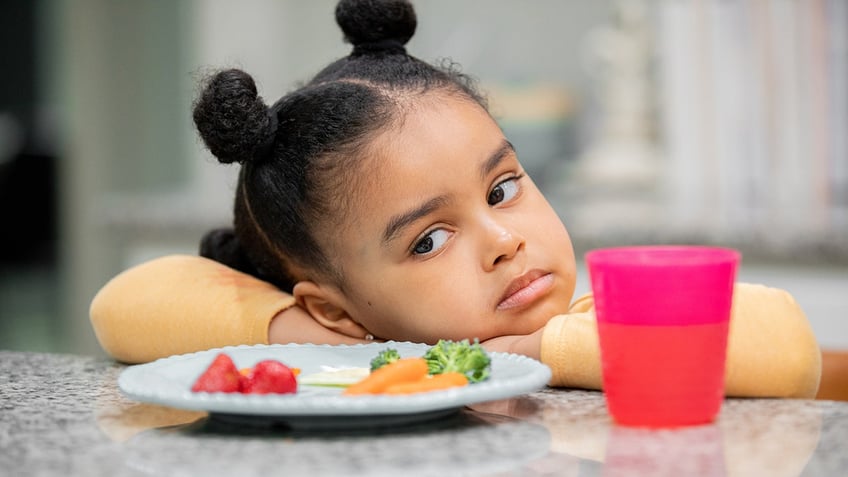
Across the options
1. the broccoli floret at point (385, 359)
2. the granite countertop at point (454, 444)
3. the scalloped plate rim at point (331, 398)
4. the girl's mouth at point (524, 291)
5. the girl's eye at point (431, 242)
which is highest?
the girl's eye at point (431, 242)

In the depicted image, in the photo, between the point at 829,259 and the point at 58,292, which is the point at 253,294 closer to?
the point at 829,259

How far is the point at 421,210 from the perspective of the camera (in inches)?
45.3

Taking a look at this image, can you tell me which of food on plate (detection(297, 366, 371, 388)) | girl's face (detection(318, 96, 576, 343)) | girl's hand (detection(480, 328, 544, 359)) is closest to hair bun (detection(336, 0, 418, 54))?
girl's face (detection(318, 96, 576, 343))

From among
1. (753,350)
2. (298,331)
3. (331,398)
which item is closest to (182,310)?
(298,331)

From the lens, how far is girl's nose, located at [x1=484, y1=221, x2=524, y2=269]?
112 cm

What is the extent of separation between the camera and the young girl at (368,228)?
3.75 feet

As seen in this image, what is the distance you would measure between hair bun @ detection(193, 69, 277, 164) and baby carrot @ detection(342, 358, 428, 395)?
38 centimetres

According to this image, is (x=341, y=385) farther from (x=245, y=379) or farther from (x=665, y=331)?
(x=665, y=331)

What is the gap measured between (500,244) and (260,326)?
27 cm

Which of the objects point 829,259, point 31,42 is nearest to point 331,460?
point 829,259

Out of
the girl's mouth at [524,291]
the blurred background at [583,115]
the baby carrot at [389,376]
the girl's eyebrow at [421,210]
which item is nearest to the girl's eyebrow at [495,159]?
the girl's eyebrow at [421,210]

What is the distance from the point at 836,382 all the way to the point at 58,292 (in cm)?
535

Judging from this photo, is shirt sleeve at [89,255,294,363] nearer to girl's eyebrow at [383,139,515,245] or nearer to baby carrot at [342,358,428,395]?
girl's eyebrow at [383,139,515,245]

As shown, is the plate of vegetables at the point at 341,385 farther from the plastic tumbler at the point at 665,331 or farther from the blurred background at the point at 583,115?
the blurred background at the point at 583,115
